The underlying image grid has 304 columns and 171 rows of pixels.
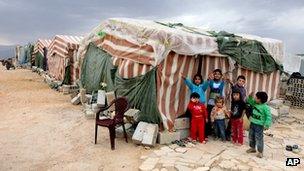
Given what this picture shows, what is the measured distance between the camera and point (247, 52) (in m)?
10.9

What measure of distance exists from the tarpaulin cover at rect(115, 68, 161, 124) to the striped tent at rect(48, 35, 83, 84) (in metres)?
7.28

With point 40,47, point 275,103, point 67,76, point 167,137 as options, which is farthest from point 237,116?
point 40,47

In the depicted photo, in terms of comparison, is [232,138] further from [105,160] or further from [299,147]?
[105,160]

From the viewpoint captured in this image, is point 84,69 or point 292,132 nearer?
point 292,132

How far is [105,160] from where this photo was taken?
24.9ft

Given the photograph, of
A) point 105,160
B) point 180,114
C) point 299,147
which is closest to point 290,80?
point 299,147

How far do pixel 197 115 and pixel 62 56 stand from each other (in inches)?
452

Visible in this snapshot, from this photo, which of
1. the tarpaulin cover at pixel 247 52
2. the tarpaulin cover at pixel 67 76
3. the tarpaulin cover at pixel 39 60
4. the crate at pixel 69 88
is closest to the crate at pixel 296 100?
the tarpaulin cover at pixel 247 52

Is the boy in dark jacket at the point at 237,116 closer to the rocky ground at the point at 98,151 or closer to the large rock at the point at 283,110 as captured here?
the rocky ground at the point at 98,151

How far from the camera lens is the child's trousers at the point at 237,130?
8.68 m

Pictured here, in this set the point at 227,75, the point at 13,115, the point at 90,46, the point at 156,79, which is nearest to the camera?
the point at 156,79

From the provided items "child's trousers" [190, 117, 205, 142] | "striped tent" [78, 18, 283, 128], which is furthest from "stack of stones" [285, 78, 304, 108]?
"child's trousers" [190, 117, 205, 142]

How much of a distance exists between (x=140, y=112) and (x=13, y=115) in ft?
16.5

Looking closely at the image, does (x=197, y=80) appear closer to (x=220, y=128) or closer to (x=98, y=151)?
(x=220, y=128)
